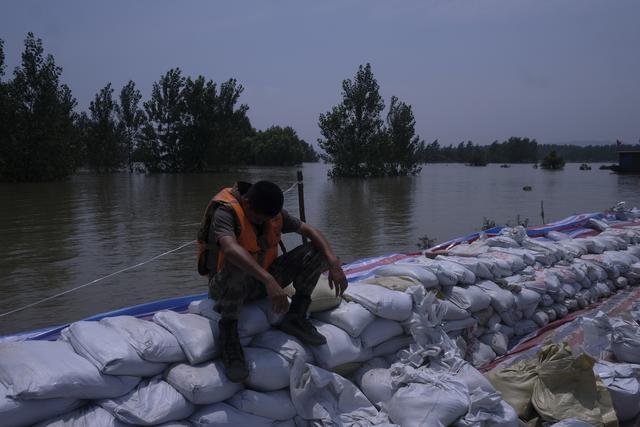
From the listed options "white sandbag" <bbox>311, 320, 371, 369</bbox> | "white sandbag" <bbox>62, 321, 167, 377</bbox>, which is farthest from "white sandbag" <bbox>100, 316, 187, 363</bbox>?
"white sandbag" <bbox>311, 320, 371, 369</bbox>

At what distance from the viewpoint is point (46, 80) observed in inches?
1194

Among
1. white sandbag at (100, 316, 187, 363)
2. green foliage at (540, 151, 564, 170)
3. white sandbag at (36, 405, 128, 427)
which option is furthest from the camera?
green foliage at (540, 151, 564, 170)

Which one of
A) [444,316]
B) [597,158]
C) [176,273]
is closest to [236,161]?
[176,273]

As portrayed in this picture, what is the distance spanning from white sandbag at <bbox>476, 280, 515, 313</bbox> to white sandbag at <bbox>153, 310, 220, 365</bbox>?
7.11 feet

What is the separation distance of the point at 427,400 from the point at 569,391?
93 cm

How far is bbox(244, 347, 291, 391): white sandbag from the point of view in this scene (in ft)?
8.14

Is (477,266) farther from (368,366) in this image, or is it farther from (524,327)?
(368,366)

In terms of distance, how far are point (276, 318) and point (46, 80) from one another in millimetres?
32391

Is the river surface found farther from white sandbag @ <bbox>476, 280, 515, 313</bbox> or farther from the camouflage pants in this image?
white sandbag @ <bbox>476, 280, 515, 313</bbox>

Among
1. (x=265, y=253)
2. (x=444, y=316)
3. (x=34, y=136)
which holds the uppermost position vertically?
(x=34, y=136)

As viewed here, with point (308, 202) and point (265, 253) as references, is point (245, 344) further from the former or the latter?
point (308, 202)

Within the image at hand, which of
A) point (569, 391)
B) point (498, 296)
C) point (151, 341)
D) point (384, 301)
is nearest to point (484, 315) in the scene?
point (498, 296)

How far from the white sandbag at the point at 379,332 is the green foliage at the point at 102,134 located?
45.1 metres

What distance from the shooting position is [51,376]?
2076mm
